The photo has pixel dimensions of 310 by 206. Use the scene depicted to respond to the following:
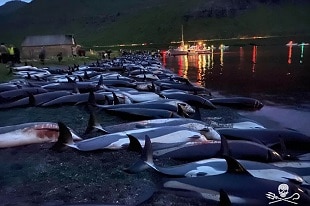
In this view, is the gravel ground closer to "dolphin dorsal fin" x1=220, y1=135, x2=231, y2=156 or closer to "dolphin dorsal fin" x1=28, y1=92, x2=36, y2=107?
"dolphin dorsal fin" x1=220, y1=135, x2=231, y2=156

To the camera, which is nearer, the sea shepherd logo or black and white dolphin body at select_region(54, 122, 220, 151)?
the sea shepherd logo

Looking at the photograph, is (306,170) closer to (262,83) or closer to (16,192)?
(16,192)

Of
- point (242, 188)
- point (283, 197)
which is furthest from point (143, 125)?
point (283, 197)

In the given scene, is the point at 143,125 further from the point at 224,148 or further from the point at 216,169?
the point at 216,169

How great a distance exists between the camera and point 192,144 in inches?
379

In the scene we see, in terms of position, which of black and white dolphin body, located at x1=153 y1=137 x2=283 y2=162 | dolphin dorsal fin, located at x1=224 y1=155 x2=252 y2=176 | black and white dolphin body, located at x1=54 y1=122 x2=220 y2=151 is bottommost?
black and white dolphin body, located at x1=153 y1=137 x2=283 y2=162

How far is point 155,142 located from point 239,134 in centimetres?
266

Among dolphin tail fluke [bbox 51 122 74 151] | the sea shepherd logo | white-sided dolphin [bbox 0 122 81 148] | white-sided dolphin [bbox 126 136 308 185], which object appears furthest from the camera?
white-sided dolphin [bbox 0 122 81 148]

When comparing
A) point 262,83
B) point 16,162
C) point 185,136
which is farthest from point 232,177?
point 262,83

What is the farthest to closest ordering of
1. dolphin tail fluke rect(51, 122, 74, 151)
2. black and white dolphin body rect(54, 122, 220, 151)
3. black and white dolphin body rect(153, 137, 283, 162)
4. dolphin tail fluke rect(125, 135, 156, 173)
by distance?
black and white dolphin body rect(54, 122, 220, 151), dolphin tail fluke rect(51, 122, 74, 151), black and white dolphin body rect(153, 137, 283, 162), dolphin tail fluke rect(125, 135, 156, 173)

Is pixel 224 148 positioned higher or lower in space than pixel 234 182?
higher

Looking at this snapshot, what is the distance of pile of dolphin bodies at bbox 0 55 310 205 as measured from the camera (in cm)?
694

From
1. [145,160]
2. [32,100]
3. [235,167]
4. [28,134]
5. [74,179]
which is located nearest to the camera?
[235,167]

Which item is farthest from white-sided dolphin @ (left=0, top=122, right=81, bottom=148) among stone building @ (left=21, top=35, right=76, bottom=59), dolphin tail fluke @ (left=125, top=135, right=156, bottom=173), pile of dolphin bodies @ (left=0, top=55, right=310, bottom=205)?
stone building @ (left=21, top=35, right=76, bottom=59)
